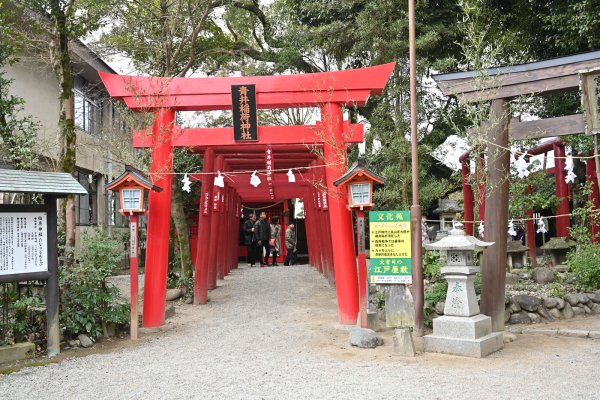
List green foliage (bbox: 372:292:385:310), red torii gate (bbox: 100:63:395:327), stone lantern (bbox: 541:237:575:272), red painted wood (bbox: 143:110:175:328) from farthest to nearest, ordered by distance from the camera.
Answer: stone lantern (bbox: 541:237:575:272) → green foliage (bbox: 372:292:385:310) → red torii gate (bbox: 100:63:395:327) → red painted wood (bbox: 143:110:175:328)

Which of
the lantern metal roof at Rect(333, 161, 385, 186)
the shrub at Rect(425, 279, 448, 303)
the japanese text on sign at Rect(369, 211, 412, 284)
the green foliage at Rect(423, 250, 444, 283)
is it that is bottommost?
the shrub at Rect(425, 279, 448, 303)

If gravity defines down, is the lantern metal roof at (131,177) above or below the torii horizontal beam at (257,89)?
below

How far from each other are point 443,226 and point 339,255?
13898 millimetres

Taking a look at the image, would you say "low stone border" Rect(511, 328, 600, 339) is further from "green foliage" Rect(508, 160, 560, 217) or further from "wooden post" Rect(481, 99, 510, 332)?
"green foliage" Rect(508, 160, 560, 217)

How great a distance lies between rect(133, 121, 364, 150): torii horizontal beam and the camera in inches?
386

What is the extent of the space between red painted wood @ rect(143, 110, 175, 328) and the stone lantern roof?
52.3 ft

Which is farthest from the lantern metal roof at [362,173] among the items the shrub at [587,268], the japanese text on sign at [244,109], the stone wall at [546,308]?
the shrub at [587,268]

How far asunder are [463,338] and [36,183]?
20.1 feet

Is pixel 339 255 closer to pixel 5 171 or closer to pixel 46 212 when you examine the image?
pixel 46 212

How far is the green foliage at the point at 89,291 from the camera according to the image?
7996 millimetres

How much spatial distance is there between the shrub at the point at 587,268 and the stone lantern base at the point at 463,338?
4.19m

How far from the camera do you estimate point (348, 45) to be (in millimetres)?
16656

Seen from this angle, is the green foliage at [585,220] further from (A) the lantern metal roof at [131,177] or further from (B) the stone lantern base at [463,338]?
(A) the lantern metal roof at [131,177]

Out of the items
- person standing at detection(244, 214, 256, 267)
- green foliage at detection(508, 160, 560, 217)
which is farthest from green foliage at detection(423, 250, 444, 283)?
person standing at detection(244, 214, 256, 267)
